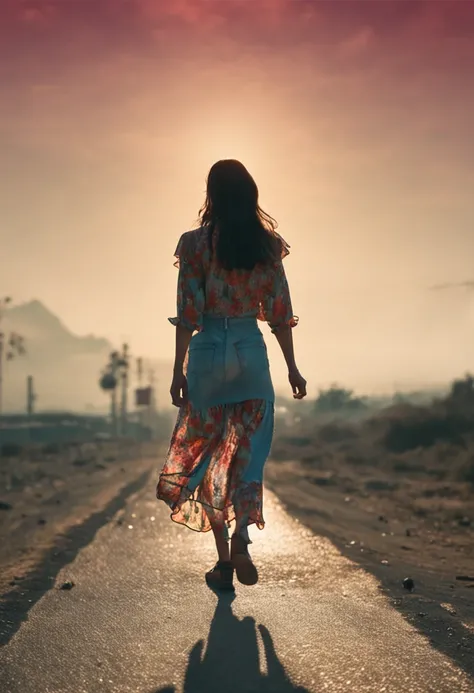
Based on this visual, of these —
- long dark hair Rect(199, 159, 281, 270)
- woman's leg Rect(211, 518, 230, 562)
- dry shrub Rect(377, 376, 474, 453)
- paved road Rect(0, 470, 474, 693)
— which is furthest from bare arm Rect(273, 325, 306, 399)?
dry shrub Rect(377, 376, 474, 453)

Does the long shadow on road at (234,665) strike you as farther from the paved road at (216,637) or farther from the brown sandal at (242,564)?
the brown sandal at (242,564)

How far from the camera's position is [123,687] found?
301 cm

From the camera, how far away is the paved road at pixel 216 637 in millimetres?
3074

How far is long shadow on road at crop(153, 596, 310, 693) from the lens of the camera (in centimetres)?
301

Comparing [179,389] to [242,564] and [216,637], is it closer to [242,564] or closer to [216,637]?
[242,564]

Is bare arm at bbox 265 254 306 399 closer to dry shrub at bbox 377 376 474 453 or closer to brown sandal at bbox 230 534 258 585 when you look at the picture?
brown sandal at bbox 230 534 258 585

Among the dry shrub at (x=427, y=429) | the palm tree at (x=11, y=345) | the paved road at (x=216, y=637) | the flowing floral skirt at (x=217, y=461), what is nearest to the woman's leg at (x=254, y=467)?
the flowing floral skirt at (x=217, y=461)

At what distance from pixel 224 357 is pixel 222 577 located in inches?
46.5

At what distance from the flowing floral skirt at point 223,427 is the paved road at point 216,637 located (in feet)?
1.66

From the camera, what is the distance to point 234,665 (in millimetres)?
3271

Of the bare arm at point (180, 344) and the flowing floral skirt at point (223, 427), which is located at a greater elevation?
the bare arm at point (180, 344)

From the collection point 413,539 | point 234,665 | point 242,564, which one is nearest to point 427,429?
point 413,539

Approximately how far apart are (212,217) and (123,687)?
2639mm

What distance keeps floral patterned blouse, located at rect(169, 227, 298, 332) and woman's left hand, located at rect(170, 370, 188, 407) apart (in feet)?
0.94
